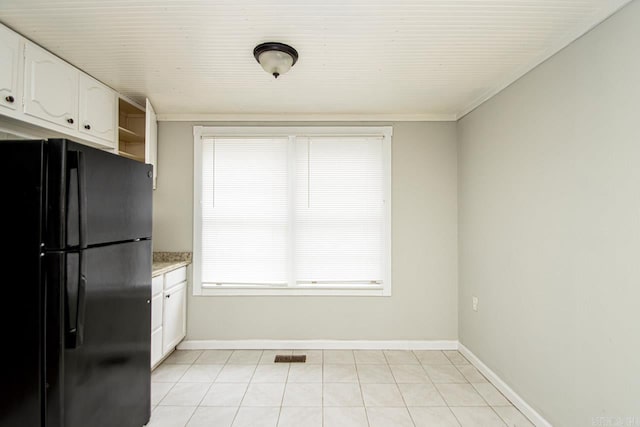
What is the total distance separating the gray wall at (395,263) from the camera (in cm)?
321

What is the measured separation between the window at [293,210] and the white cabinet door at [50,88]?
45.5 inches

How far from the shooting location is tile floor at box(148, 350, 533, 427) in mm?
2107

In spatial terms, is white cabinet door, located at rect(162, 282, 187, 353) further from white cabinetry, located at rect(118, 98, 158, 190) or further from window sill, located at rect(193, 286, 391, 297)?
white cabinetry, located at rect(118, 98, 158, 190)

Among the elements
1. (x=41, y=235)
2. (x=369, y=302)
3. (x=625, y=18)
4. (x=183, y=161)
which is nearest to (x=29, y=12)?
(x=41, y=235)

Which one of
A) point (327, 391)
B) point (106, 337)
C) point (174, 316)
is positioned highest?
point (106, 337)

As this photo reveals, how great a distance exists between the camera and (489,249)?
8.64 ft

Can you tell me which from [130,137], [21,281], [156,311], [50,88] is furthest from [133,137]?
[21,281]

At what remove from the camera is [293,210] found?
322cm

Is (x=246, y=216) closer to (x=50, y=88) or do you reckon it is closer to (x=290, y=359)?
(x=290, y=359)

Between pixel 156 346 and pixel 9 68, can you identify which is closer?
pixel 9 68

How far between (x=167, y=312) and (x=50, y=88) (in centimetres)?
185

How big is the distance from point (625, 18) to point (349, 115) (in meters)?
2.05

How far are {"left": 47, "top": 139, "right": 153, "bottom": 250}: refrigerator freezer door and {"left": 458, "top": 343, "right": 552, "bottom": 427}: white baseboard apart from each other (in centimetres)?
270

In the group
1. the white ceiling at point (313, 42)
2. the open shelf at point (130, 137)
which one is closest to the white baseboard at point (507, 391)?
the white ceiling at point (313, 42)
